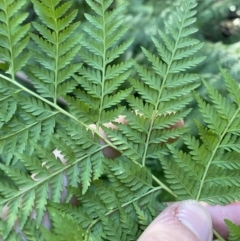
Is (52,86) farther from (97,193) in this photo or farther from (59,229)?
(59,229)

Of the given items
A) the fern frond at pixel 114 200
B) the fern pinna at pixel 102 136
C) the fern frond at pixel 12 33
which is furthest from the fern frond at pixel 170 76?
the fern frond at pixel 12 33

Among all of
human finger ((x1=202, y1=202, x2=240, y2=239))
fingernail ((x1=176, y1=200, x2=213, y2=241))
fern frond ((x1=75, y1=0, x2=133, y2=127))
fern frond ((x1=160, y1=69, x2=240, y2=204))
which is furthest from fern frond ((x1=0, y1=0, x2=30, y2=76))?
human finger ((x1=202, y1=202, x2=240, y2=239))

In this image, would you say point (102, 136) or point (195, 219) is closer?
point (195, 219)

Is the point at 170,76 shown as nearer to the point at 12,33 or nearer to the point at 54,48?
the point at 54,48

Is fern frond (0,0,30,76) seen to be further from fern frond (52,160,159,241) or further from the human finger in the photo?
the human finger

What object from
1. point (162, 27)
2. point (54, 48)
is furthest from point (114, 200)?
point (162, 27)

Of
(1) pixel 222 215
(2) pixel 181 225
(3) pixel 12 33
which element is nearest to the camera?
(2) pixel 181 225
